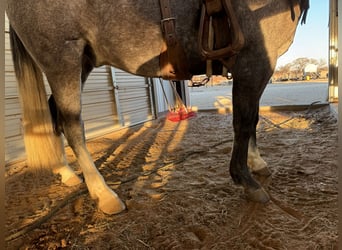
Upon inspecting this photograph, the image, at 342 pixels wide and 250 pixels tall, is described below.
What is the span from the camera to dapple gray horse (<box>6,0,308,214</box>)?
1.40 metres

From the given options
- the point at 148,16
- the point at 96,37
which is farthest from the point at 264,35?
the point at 96,37

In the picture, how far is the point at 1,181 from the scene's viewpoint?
44 cm

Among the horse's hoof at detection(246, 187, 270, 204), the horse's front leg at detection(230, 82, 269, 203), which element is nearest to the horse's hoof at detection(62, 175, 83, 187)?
the horse's front leg at detection(230, 82, 269, 203)

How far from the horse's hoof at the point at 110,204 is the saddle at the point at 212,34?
0.97m

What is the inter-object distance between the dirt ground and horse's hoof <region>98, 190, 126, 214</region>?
0.12 ft

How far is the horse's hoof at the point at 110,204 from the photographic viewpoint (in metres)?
1.54

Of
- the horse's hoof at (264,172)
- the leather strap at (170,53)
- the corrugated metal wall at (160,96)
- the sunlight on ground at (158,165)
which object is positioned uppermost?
the leather strap at (170,53)

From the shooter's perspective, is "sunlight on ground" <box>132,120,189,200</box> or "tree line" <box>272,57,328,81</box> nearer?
"sunlight on ground" <box>132,120,189,200</box>

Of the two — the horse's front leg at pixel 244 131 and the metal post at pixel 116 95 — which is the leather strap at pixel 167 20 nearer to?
the horse's front leg at pixel 244 131

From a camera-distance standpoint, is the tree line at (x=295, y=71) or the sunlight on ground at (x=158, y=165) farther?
the tree line at (x=295, y=71)

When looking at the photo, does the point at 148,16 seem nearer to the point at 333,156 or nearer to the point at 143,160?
the point at 143,160

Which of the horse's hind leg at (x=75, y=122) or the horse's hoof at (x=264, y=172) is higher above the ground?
the horse's hind leg at (x=75, y=122)

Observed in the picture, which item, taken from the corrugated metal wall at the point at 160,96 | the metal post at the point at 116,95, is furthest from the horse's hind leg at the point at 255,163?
the corrugated metal wall at the point at 160,96

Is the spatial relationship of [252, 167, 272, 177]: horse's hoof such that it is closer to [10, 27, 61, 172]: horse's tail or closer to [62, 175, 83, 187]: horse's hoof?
[62, 175, 83, 187]: horse's hoof
